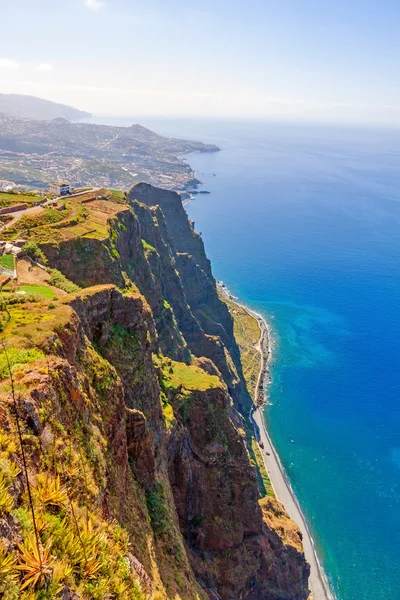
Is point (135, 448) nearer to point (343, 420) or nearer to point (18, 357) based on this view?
point (18, 357)

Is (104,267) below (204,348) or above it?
above

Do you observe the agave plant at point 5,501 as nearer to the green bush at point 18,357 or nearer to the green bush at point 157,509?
the green bush at point 18,357

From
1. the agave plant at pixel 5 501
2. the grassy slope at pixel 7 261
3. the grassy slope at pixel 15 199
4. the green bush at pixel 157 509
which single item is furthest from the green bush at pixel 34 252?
the agave plant at pixel 5 501

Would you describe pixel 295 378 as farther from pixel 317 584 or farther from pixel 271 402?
pixel 317 584

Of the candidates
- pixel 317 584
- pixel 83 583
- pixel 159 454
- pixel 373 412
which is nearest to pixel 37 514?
pixel 83 583

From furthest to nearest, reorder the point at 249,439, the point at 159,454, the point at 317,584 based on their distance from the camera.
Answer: the point at 249,439 < the point at 317,584 < the point at 159,454

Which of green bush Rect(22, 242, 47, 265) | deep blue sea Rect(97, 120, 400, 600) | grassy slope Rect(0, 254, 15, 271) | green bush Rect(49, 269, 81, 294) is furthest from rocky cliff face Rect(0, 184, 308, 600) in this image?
deep blue sea Rect(97, 120, 400, 600)
